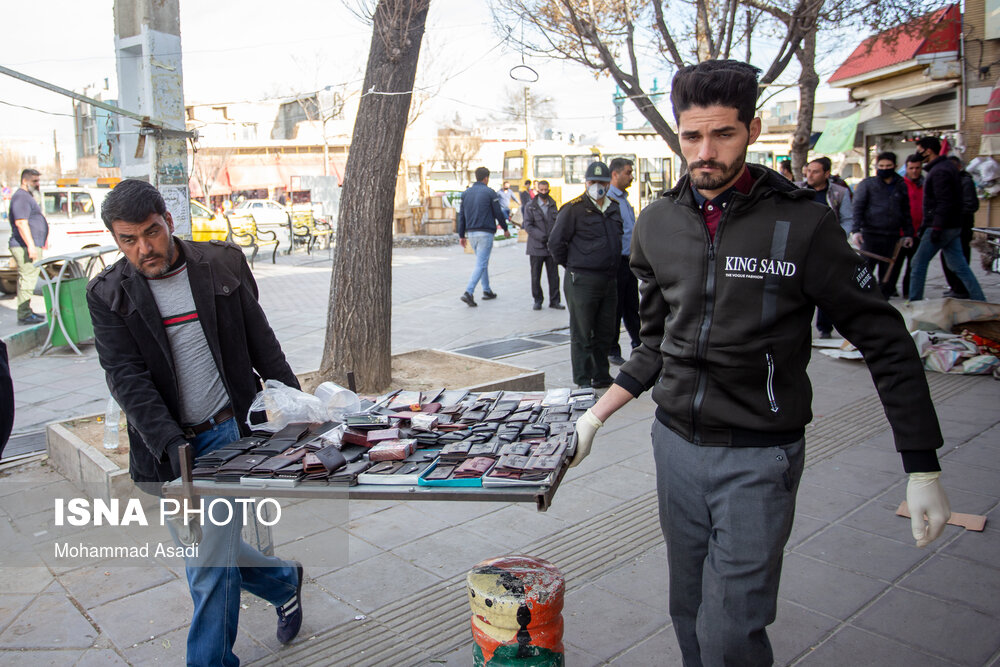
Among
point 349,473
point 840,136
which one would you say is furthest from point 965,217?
point 840,136

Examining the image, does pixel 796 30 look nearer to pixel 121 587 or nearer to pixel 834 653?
pixel 834 653

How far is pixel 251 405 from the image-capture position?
3.18 meters

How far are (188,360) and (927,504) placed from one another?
2493 mm

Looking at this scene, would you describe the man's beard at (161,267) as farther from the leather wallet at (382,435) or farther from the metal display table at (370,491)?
the leather wallet at (382,435)

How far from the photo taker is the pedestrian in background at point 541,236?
1082cm

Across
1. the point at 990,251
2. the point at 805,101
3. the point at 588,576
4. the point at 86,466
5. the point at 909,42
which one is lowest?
the point at 588,576

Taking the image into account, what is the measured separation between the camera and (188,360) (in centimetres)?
299

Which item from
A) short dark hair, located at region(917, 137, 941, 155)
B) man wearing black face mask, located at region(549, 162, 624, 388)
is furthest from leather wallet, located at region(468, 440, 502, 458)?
short dark hair, located at region(917, 137, 941, 155)

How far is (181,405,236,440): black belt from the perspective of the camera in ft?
9.87

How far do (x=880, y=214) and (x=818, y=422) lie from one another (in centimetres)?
425

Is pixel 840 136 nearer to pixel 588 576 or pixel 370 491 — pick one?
pixel 588 576

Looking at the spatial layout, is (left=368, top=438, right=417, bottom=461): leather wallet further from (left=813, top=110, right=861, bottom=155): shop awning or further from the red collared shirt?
(left=813, top=110, right=861, bottom=155): shop awning

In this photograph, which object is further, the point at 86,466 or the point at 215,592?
Answer: the point at 86,466

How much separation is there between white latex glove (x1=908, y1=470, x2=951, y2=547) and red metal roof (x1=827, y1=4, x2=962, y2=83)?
9.24m
